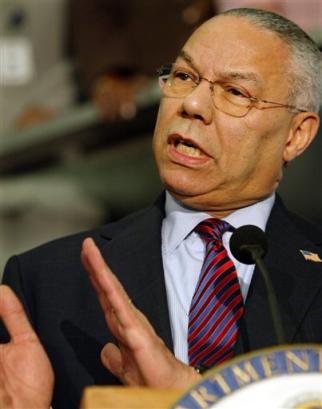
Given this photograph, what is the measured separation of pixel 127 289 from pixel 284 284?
279 millimetres

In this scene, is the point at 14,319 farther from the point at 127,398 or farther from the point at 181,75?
the point at 181,75

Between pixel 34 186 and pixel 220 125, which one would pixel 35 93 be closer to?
pixel 34 186

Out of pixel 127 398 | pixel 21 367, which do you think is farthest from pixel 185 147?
pixel 127 398

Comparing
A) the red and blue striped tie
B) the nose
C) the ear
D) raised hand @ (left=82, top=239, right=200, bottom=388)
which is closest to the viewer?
raised hand @ (left=82, top=239, right=200, bottom=388)

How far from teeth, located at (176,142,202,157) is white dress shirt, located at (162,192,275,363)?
128 millimetres

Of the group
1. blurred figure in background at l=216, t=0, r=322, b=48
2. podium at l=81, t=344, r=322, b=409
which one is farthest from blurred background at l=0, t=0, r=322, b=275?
podium at l=81, t=344, r=322, b=409

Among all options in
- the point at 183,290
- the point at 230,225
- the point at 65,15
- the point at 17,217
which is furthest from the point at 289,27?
the point at 17,217

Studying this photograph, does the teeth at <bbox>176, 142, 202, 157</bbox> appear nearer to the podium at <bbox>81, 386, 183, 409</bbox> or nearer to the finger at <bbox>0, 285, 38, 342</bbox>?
the finger at <bbox>0, 285, 38, 342</bbox>

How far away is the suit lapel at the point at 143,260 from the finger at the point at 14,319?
1.11 ft

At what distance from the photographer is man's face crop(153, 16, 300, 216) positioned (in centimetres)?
195

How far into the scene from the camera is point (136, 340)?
1.41 metres

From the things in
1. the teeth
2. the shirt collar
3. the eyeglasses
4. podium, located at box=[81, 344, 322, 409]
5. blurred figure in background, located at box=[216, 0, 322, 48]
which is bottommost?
blurred figure in background, located at box=[216, 0, 322, 48]

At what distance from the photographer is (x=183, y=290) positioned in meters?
1.89

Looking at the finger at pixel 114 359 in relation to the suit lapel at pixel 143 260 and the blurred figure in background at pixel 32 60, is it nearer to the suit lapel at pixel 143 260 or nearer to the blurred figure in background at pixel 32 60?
the suit lapel at pixel 143 260
